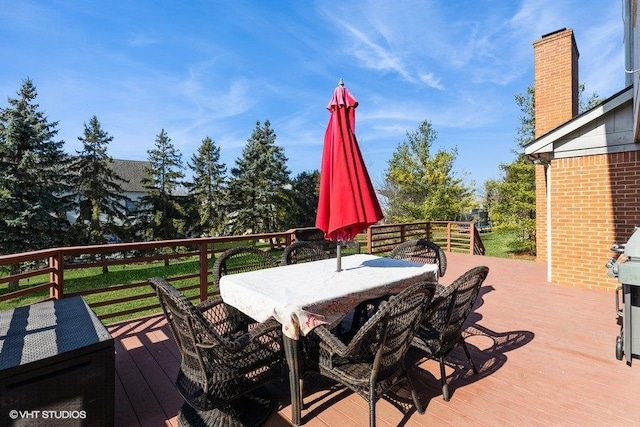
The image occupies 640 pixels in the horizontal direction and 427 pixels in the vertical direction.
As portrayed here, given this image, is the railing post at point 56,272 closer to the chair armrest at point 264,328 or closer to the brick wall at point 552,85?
the chair armrest at point 264,328

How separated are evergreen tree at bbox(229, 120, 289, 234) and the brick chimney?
16.4 m

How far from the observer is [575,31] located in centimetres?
690

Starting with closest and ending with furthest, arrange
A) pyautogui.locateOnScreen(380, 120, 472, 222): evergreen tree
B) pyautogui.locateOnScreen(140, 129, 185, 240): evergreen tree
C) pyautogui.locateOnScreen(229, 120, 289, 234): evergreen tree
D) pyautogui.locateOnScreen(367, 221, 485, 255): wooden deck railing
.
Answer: pyautogui.locateOnScreen(367, 221, 485, 255): wooden deck railing
pyautogui.locateOnScreen(380, 120, 472, 222): evergreen tree
pyautogui.locateOnScreen(140, 129, 185, 240): evergreen tree
pyautogui.locateOnScreen(229, 120, 289, 234): evergreen tree

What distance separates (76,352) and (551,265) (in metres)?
6.59

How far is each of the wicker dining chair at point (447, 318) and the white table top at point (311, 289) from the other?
38cm

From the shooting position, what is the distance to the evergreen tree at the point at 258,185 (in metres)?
21.3

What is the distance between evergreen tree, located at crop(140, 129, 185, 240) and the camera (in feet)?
64.4

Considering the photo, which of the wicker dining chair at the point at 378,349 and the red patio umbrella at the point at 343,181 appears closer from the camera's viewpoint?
the wicker dining chair at the point at 378,349

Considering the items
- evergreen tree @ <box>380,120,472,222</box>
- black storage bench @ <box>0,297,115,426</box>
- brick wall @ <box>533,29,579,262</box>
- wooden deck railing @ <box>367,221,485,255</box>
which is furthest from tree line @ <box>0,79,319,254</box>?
brick wall @ <box>533,29,579,262</box>

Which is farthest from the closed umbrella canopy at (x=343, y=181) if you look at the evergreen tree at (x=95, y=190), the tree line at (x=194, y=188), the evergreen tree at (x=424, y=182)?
the evergreen tree at (x=95, y=190)

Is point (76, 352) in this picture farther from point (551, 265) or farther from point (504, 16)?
point (504, 16)

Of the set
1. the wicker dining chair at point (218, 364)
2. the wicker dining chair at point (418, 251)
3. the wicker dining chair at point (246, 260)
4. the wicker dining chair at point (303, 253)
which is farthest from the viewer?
the wicker dining chair at point (418, 251)

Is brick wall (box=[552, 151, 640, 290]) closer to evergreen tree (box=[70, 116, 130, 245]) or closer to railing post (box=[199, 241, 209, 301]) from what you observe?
railing post (box=[199, 241, 209, 301])

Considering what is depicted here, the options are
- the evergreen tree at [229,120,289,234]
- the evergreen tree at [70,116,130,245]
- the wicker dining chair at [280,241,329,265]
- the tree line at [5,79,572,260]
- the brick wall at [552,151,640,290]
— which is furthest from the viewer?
the evergreen tree at [229,120,289,234]
